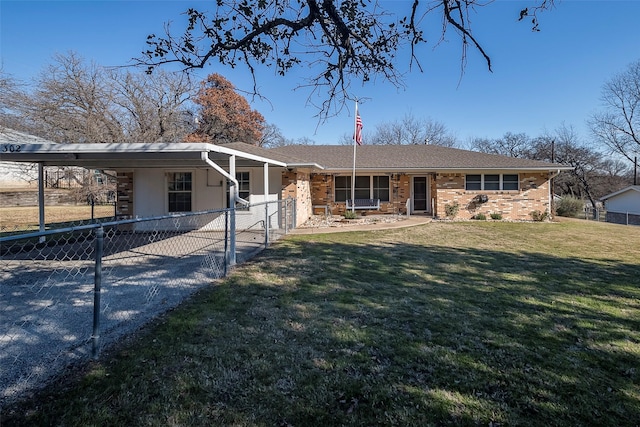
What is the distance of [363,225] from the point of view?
1272 centimetres

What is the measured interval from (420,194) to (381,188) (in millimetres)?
2004

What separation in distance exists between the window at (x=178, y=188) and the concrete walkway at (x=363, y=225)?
13.3 feet

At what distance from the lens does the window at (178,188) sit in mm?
11891

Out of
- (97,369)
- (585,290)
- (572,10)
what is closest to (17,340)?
(97,369)

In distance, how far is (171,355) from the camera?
9.78 feet

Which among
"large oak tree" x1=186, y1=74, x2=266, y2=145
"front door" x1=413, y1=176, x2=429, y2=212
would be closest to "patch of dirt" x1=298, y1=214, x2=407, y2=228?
"front door" x1=413, y1=176, x2=429, y2=212

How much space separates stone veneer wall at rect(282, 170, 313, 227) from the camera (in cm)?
1222

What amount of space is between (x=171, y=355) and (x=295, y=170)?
9806 millimetres

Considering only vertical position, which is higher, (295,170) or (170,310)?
(295,170)

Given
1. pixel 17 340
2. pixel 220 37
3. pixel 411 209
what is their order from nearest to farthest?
1. pixel 17 340
2. pixel 220 37
3. pixel 411 209

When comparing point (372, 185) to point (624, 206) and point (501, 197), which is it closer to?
point (501, 197)

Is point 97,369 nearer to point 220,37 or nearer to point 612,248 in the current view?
point 220,37

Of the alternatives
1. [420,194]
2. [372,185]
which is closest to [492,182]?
[420,194]

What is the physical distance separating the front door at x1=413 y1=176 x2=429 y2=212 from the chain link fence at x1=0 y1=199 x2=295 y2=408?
30.6ft
